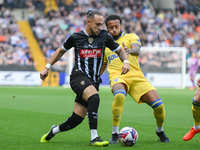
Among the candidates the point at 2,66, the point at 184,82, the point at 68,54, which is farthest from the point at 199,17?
the point at 2,66

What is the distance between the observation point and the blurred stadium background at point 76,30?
26.7 meters

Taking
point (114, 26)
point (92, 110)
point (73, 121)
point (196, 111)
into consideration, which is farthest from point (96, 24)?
point (196, 111)

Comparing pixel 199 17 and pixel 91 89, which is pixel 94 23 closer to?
pixel 91 89

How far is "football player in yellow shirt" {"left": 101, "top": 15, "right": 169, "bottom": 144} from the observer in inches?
267

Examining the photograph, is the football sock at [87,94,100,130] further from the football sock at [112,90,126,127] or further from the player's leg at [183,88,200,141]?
Result: the player's leg at [183,88,200,141]

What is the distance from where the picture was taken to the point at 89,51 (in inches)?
251

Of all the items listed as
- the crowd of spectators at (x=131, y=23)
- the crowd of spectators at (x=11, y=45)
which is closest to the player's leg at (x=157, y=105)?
the crowd of spectators at (x=11, y=45)

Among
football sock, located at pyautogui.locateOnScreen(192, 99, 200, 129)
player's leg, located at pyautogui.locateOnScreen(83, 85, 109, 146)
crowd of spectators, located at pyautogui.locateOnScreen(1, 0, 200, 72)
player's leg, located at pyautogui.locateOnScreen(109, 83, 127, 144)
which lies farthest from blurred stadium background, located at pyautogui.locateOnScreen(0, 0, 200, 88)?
player's leg, located at pyautogui.locateOnScreen(83, 85, 109, 146)

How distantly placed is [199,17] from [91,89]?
3018 centimetres

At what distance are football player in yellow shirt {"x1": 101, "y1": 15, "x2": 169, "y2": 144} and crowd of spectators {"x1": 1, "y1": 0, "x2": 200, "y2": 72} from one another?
21642 millimetres

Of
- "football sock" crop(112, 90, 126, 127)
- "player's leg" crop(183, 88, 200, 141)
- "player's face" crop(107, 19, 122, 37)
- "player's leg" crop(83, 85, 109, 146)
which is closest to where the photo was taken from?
"player's leg" crop(83, 85, 109, 146)

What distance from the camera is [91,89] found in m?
6.16

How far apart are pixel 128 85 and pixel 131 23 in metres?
25.2

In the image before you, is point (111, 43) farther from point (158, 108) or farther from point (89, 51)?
point (158, 108)
